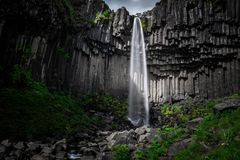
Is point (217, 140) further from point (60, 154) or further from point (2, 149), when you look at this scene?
point (2, 149)

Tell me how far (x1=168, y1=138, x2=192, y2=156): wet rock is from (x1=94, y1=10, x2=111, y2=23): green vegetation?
20489 millimetres

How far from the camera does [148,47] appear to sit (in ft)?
91.2

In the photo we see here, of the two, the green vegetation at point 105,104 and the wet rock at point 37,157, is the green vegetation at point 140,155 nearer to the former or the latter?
the wet rock at point 37,157

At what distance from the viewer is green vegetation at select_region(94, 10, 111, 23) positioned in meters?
26.8

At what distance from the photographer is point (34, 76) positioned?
1825cm

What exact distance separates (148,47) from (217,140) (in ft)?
68.2

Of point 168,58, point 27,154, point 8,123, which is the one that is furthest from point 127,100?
point 27,154

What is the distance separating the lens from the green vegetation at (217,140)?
669 cm

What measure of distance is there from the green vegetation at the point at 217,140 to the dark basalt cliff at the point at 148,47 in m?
13.5

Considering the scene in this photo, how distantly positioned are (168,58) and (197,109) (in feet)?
23.6

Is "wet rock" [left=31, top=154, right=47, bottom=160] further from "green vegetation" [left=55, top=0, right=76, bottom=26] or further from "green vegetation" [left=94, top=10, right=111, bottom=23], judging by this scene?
"green vegetation" [left=94, top=10, right=111, bottom=23]

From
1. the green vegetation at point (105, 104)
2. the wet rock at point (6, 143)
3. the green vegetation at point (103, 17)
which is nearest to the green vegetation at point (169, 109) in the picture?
the green vegetation at point (105, 104)

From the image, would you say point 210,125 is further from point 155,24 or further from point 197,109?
point 155,24

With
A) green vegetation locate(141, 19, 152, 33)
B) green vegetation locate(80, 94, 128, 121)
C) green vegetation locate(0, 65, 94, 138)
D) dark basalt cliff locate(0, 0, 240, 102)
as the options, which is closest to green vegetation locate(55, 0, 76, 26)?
dark basalt cliff locate(0, 0, 240, 102)
